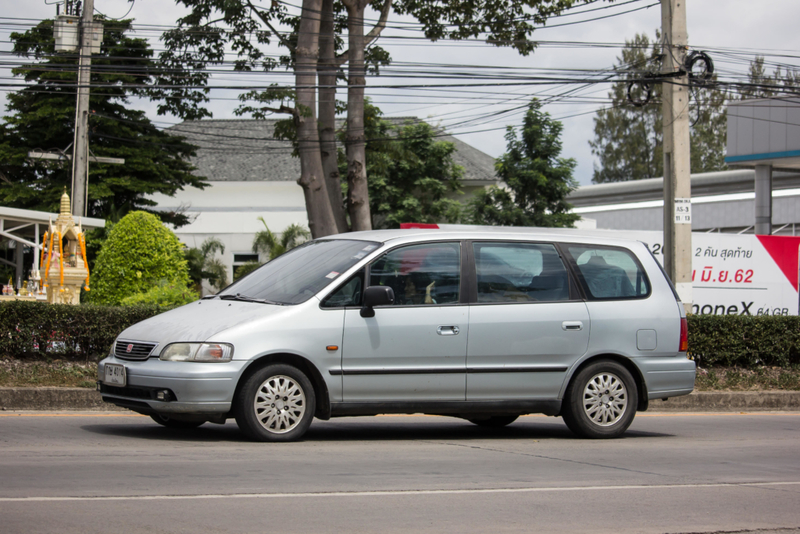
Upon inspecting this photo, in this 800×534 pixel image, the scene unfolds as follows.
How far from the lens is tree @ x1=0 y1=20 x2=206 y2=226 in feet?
105

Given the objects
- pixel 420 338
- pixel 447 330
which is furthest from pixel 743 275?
pixel 420 338

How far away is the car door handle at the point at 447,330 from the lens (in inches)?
316

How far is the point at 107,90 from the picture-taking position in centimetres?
3269

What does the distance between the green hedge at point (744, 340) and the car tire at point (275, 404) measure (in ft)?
26.2

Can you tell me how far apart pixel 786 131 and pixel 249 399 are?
2184cm

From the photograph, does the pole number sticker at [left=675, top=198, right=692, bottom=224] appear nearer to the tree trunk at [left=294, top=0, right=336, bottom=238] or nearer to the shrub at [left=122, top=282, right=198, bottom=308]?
the tree trunk at [left=294, top=0, right=336, bottom=238]

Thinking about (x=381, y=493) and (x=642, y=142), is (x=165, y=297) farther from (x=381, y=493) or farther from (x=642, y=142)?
(x=642, y=142)

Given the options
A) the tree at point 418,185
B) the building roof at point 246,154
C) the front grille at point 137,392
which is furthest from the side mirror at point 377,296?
the building roof at point 246,154

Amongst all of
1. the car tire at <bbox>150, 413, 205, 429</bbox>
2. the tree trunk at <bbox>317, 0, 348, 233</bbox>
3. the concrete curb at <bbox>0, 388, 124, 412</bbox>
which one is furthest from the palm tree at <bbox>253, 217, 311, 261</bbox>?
the car tire at <bbox>150, 413, 205, 429</bbox>

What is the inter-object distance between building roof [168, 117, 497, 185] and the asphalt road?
38.5 m

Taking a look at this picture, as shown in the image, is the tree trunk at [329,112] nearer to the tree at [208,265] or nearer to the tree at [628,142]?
the tree at [208,265]

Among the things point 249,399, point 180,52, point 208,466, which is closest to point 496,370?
point 249,399

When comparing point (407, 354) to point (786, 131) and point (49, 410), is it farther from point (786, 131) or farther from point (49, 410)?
point (786, 131)

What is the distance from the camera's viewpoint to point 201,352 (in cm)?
727
